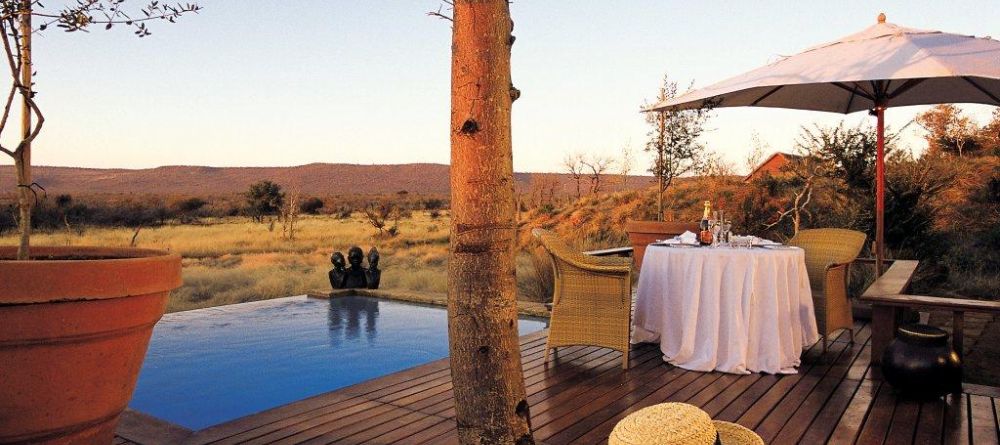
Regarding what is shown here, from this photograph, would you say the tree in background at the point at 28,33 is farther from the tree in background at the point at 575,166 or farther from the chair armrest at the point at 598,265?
the tree in background at the point at 575,166

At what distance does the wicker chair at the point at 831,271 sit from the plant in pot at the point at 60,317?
3.76 m

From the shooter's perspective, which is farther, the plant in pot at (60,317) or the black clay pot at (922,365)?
the black clay pot at (922,365)

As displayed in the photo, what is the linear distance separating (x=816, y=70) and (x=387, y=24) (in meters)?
6.58

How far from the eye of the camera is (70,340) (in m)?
1.83

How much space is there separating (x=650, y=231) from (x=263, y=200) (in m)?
24.1

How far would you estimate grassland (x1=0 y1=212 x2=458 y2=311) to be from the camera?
10.3 m

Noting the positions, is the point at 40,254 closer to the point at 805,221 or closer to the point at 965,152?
the point at 805,221

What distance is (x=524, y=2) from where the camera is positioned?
171 cm

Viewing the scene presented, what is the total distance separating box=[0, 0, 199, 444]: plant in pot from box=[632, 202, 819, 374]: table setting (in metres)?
2.79

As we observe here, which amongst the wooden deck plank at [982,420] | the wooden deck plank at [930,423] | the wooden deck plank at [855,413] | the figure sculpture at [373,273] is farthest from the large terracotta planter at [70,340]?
the figure sculpture at [373,273]

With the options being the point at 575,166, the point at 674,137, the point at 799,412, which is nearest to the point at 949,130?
the point at 575,166

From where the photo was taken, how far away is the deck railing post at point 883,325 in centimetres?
363

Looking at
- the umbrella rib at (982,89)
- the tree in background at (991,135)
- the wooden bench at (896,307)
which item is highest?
the tree in background at (991,135)

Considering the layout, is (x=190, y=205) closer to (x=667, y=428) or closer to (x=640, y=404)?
(x=640, y=404)
